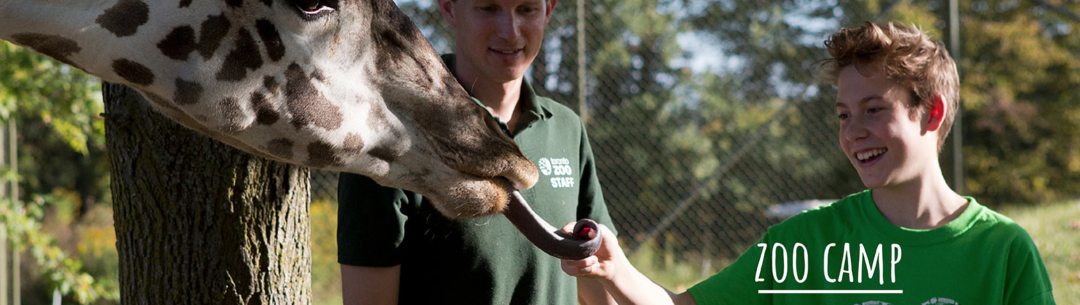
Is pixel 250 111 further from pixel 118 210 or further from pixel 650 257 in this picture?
pixel 650 257

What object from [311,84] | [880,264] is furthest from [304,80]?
[880,264]

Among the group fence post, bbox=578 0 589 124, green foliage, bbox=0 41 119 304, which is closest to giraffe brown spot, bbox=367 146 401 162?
green foliage, bbox=0 41 119 304

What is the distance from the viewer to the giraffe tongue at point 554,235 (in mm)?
1530

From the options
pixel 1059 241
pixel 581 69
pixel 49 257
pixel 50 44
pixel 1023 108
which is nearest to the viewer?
pixel 50 44

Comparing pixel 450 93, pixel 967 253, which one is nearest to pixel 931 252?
pixel 967 253

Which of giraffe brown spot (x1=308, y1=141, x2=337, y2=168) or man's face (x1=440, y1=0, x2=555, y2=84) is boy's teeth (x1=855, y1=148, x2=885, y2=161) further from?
giraffe brown spot (x1=308, y1=141, x2=337, y2=168)

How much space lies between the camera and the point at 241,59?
1.35m

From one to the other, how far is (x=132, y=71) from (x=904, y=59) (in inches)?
67.8

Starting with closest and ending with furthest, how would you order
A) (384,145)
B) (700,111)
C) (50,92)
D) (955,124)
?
(384,145) → (50,92) → (955,124) → (700,111)

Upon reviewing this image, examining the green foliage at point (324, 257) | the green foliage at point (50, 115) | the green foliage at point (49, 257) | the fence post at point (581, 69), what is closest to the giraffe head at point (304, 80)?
the green foliage at point (50, 115)

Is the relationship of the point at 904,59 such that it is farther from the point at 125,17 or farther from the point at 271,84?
the point at 125,17

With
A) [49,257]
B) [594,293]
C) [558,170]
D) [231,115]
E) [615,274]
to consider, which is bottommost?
[49,257]

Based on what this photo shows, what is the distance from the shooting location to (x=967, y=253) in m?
1.95

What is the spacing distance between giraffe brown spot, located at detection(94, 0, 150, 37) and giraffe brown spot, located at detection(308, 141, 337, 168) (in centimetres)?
33
